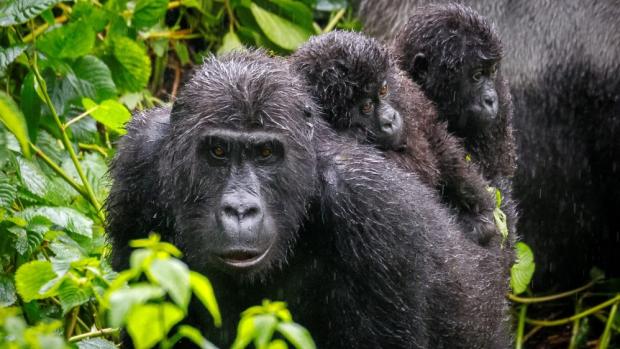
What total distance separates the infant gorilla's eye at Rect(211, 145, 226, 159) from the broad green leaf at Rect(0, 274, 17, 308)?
1.16 meters

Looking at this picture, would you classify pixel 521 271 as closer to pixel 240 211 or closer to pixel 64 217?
pixel 64 217

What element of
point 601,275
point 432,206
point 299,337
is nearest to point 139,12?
point 432,206

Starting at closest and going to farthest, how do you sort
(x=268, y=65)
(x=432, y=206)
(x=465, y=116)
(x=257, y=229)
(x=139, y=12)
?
(x=257, y=229) < (x=268, y=65) < (x=432, y=206) < (x=465, y=116) < (x=139, y=12)

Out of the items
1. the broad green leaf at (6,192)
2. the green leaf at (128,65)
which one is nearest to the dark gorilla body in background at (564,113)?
the green leaf at (128,65)

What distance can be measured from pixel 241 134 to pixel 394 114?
2.75ft

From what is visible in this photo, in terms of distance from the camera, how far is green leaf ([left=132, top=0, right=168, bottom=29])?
17.6ft

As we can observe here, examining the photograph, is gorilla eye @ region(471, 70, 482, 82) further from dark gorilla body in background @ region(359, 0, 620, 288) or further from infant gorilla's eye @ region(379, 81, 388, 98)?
dark gorilla body in background @ region(359, 0, 620, 288)

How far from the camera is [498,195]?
5023mm

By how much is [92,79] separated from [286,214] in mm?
1803

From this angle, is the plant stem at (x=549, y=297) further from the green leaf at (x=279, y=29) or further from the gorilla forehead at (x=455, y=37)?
the green leaf at (x=279, y=29)

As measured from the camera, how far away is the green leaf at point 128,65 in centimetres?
545

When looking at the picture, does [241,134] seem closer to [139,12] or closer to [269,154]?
[269,154]

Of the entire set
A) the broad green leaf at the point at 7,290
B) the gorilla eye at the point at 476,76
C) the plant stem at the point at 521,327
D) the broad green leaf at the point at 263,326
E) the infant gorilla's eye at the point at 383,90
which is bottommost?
the plant stem at the point at 521,327

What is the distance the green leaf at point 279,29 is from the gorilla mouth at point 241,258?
3205mm
